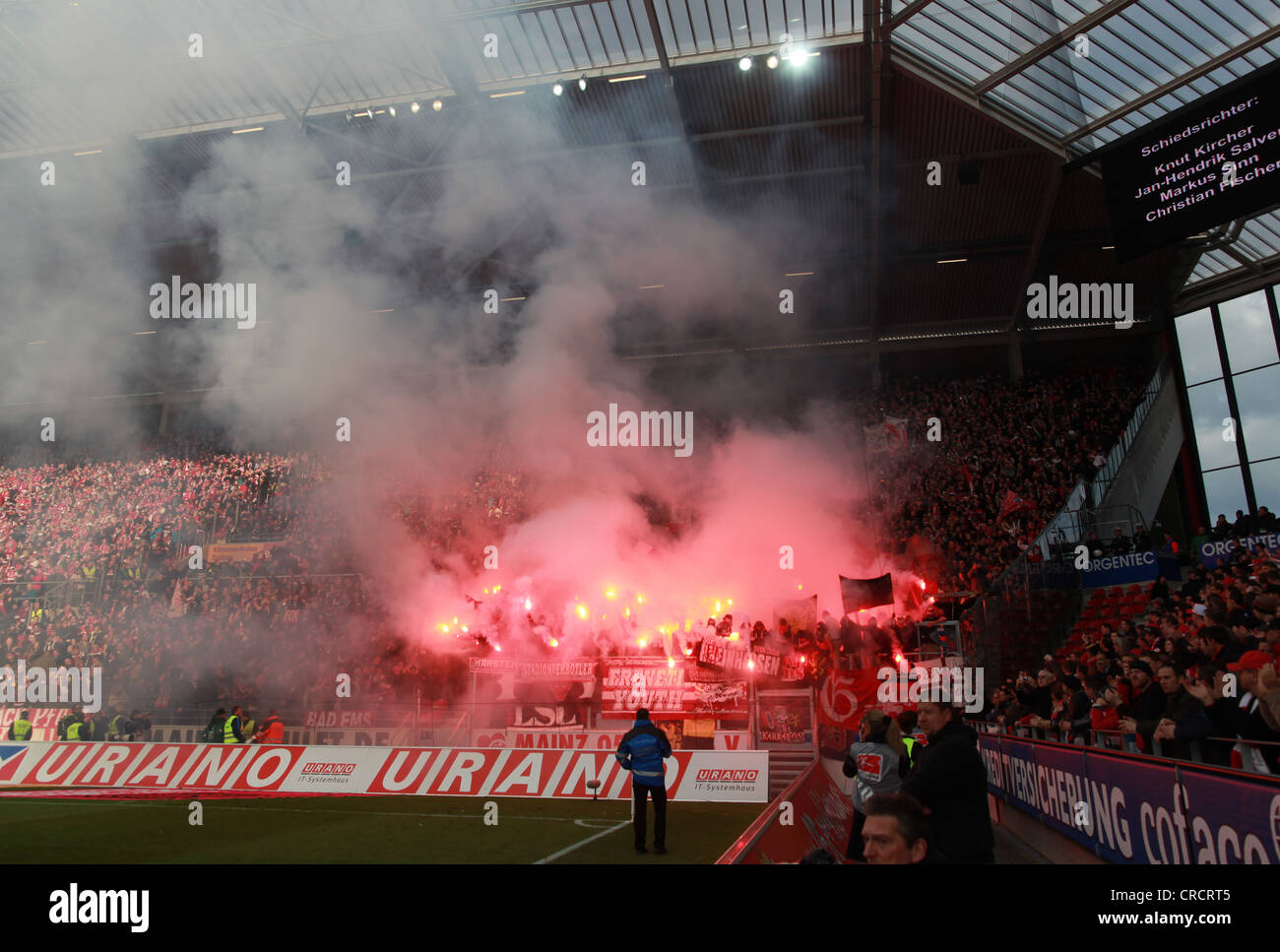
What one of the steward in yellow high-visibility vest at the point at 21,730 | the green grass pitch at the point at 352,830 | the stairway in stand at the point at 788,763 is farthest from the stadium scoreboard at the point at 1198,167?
the steward in yellow high-visibility vest at the point at 21,730

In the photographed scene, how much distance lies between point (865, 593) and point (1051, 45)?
9686 millimetres

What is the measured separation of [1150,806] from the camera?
433 centimetres

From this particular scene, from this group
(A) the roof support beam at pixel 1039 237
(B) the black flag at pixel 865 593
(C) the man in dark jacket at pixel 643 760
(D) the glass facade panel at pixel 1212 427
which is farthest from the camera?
(D) the glass facade panel at pixel 1212 427

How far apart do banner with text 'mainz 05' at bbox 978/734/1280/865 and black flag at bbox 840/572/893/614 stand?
7.71 m

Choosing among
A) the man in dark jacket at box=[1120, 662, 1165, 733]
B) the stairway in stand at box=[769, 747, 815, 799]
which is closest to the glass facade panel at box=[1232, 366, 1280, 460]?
the stairway in stand at box=[769, 747, 815, 799]

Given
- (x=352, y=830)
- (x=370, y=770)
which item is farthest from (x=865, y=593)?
(x=352, y=830)

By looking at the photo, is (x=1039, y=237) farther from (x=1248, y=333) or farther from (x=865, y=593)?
(x=865, y=593)

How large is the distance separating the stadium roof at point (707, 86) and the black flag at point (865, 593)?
7.46m

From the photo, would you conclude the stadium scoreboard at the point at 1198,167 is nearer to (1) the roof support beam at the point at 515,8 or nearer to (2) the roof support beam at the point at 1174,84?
(2) the roof support beam at the point at 1174,84

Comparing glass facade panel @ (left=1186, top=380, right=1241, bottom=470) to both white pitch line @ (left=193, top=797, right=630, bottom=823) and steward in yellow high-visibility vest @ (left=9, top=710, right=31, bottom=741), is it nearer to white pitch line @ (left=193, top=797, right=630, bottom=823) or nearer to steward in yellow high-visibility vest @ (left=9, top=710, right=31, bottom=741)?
white pitch line @ (left=193, top=797, right=630, bottom=823)

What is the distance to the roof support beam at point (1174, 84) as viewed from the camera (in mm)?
12188
